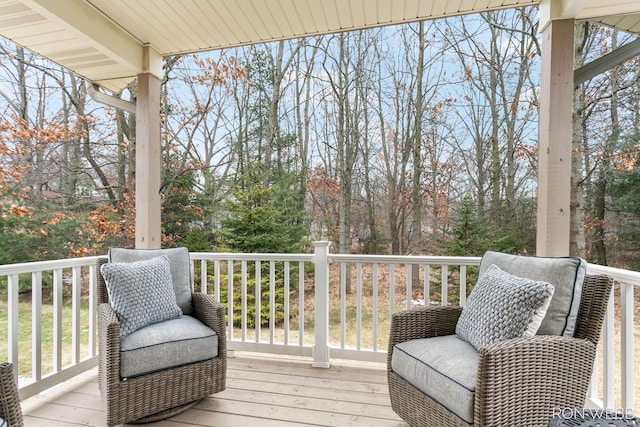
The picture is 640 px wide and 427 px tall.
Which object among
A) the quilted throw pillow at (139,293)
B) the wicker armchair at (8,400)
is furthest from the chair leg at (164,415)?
the wicker armchair at (8,400)

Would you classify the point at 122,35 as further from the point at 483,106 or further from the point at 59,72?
the point at 483,106

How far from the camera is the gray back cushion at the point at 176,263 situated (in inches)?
96.7

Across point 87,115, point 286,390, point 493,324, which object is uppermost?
point 87,115

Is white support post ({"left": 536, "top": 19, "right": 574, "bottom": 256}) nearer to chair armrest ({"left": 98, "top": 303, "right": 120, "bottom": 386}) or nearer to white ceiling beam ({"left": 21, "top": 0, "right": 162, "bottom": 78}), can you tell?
chair armrest ({"left": 98, "top": 303, "right": 120, "bottom": 386})

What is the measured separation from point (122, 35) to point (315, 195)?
14.0 ft

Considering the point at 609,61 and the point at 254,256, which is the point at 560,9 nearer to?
the point at 609,61

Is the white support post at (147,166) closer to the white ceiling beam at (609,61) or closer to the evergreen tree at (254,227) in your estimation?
the evergreen tree at (254,227)

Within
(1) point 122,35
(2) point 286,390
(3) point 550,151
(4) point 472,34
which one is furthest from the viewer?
(4) point 472,34

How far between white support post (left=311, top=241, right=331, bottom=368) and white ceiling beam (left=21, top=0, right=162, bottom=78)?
6.91ft

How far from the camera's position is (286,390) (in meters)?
2.37

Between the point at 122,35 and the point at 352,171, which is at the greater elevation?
the point at 122,35

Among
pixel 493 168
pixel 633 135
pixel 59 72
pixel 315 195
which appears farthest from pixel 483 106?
pixel 59 72

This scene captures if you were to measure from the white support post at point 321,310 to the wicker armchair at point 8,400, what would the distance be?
192cm

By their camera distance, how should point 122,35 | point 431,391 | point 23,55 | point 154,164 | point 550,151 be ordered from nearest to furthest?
point 431,391
point 550,151
point 122,35
point 154,164
point 23,55
